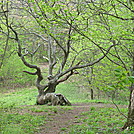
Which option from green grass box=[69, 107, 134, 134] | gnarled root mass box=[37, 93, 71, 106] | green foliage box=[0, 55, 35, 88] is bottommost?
green grass box=[69, 107, 134, 134]

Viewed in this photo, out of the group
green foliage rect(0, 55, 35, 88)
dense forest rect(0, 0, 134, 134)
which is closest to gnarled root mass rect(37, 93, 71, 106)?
dense forest rect(0, 0, 134, 134)

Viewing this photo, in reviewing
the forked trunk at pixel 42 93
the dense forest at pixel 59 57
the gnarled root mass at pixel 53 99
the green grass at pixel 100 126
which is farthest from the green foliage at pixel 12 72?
the green grass at pixel 100 126

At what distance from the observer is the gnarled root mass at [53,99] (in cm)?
1115

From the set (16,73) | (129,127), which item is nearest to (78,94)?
(16,73)

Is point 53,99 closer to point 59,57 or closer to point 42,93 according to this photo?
point 42,93

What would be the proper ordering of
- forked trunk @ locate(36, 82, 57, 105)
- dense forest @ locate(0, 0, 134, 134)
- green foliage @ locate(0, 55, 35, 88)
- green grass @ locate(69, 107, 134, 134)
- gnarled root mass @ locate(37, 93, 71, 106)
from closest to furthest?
green grass @ locate(69, 107, 134, 134) < dense forest @ locate(0, 0, 134, 134) < gnarled root mass @ locate(37, 93, 71, 106) < forked trunk @ locate(36, 82, 57, 105) < green foliage @ locate(0, 55, 35, 88)

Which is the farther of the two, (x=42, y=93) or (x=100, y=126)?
(x=42, y=93)

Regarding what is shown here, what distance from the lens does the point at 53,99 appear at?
11164 millimetres

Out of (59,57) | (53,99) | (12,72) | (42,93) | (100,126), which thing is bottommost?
(100,126)

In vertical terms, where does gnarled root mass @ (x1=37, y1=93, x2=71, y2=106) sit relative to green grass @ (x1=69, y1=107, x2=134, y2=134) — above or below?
above

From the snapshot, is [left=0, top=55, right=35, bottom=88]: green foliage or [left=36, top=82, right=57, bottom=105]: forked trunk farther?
[left=0, top=55, right=35, bottom=88]: green foliage

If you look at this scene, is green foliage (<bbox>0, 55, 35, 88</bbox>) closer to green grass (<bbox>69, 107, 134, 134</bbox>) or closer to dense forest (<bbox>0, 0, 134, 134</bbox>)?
dense forest (<bbox>0, 0, 134, 134</bbox>)

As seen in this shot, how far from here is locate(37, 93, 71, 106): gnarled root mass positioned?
11148 millimetres

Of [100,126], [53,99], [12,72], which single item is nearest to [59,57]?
[12,72]
